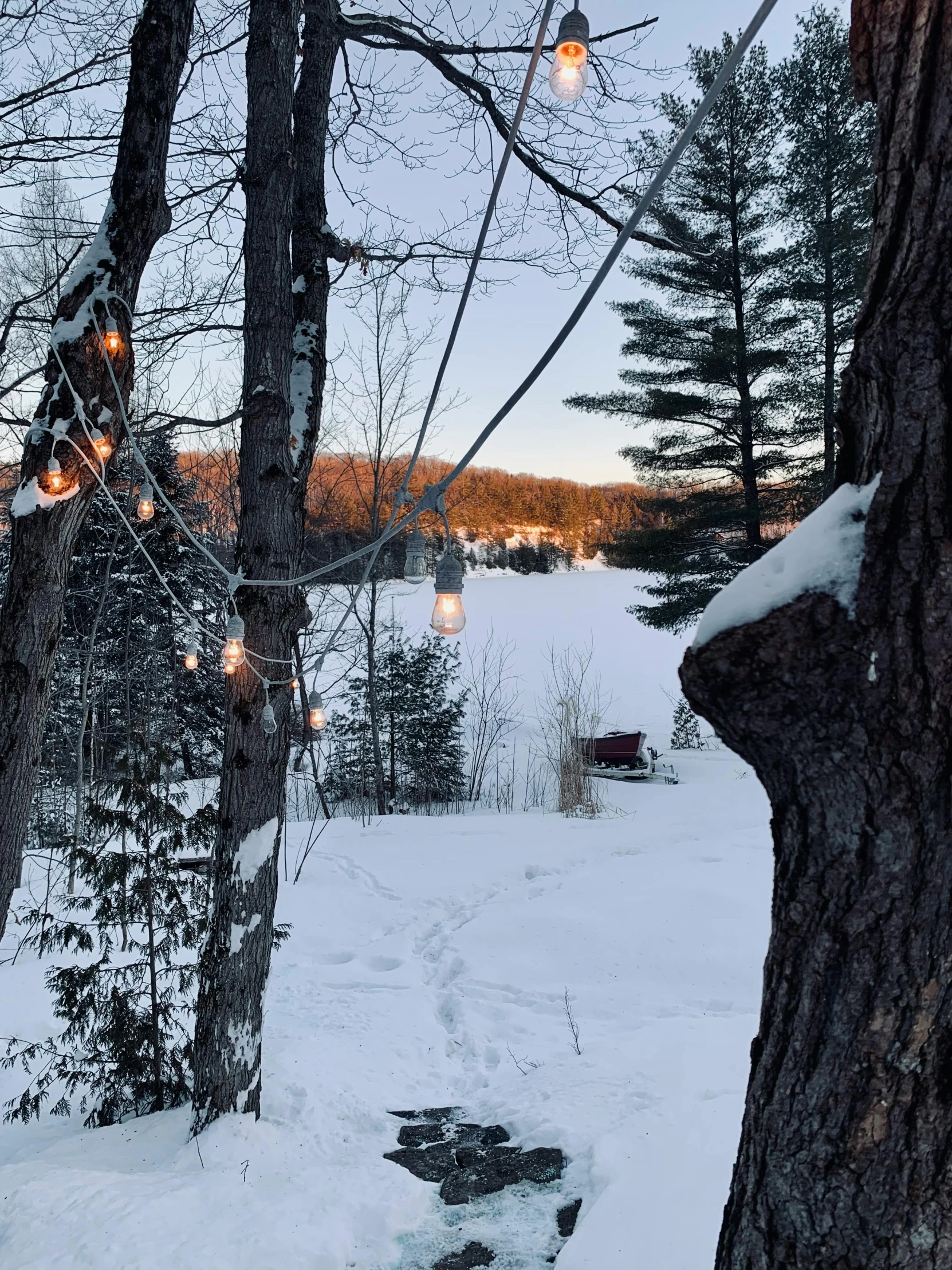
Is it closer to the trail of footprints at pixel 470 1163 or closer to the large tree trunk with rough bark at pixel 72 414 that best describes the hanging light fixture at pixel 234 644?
the large tree trunk with rough bark at pixel 72 414

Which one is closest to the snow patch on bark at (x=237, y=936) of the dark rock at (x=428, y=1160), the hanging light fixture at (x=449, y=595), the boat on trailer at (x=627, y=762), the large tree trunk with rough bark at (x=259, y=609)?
the large tree trunk with rough bark at (x=259, y=609)

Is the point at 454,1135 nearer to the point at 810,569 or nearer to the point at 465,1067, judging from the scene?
the point at 465,1067

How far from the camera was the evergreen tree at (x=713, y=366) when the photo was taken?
35.2 ft

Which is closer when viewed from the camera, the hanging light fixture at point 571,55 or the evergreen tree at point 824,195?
the hanging light fixture at point 571,55

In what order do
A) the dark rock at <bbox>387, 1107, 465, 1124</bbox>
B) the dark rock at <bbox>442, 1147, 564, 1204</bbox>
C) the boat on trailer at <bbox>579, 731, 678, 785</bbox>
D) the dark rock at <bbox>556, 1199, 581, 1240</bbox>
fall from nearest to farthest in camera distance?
1. the dark rock at <bbox>556, 1199, 581, 1240</bbox>
2. the dark rock at <bbox>442, 1147, 564, 1204</bbox>
3. the dark rock at <bbox>387, 1107, 465, 1124</bbox>
4. the boat on trailer at <bbox>579, 731, 678, 785</bbox>

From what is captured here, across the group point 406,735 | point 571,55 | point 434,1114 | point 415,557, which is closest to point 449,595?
point 415,557

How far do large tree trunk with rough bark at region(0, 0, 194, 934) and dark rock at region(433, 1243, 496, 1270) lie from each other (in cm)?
194

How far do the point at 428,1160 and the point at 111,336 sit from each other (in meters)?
3.39

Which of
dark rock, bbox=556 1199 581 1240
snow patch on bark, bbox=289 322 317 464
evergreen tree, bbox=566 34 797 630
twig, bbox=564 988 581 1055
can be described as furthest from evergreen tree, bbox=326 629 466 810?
dark rock, bbox=556 1199 581 1240

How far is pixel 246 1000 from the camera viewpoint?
2969 millimetres

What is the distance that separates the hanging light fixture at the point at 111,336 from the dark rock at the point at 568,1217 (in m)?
3.44

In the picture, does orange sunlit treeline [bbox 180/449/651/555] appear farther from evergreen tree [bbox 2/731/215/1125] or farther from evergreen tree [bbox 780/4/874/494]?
evergreen tree [bbox 2/731/215/1125]

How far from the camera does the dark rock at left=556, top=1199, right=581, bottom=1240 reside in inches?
91.5

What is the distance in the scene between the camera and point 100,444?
276cm
